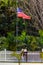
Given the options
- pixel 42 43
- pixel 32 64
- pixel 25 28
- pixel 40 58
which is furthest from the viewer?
pixel 25 28

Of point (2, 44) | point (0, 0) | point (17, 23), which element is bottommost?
point (2, 44)

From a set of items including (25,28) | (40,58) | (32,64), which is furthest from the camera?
(25,28)

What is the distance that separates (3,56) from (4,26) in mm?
1485

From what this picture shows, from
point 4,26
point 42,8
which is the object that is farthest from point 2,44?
point 42,8

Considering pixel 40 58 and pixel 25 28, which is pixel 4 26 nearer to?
pixel 25 28

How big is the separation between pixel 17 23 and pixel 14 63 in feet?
6.91

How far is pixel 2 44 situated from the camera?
696cm

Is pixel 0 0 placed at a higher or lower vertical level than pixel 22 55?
higher

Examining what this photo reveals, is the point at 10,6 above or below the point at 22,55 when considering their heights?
above

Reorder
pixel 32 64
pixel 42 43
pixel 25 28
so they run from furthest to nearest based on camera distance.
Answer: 1. pixel 25 28
2. pixel 42 43
3. pixel 32 64

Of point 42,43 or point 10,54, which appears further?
point 42,43

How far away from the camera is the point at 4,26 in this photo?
722 cm

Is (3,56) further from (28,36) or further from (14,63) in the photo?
(28,36)

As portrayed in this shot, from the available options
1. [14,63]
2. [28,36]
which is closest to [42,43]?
[28,36]
